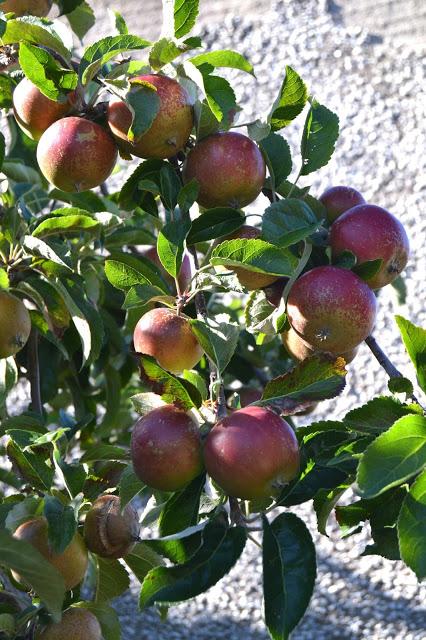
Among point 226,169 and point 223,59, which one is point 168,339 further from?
point 223,59

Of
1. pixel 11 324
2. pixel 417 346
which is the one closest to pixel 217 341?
pixel 417 346

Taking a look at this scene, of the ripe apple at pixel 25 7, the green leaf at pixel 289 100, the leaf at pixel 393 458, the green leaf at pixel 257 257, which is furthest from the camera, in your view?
the ripe apple at pixel 25 7

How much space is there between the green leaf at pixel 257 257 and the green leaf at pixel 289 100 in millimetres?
154

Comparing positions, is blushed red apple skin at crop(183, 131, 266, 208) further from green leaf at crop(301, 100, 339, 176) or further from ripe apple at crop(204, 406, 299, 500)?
ripe apple at crop(204, 406, 299, 500)

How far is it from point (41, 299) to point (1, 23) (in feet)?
0.86

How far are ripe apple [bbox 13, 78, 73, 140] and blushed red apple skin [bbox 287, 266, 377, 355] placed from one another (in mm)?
273

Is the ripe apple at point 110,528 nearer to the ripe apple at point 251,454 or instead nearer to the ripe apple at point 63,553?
the ripe apple at point 63,553

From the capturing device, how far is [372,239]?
0.72 m

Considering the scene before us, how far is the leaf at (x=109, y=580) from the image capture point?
0.86m

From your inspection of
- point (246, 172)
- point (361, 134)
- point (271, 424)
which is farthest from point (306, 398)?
point (361, 134)

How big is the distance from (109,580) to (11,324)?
260 millimetres

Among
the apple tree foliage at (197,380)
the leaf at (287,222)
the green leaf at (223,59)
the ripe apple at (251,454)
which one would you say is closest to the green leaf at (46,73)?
the apple tree foliage at (197,380)

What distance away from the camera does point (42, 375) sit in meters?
1.19

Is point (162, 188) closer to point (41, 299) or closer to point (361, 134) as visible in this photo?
point (41, 299)
